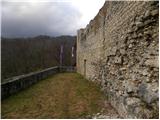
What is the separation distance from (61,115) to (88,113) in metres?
0.73

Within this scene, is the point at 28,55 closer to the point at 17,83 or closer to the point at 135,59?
the point at 17,83

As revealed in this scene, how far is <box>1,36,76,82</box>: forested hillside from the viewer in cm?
3353

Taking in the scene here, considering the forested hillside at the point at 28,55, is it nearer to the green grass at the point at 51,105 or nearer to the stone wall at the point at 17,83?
the stone wall at the point at 17,83

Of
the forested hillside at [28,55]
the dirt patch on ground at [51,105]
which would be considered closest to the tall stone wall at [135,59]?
the dirt patch on ground at [51,105]

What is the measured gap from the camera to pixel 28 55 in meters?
41.1

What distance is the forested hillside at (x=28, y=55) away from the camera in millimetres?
33528

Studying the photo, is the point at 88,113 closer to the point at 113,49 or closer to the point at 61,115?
the point at 61,115

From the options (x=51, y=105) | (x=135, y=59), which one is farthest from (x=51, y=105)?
(x=135, y=59)

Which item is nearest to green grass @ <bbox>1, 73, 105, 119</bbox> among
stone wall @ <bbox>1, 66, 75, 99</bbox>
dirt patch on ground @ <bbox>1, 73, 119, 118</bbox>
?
dirt patch on ground @ <bbox>1, 73, 119, 118</bbox>

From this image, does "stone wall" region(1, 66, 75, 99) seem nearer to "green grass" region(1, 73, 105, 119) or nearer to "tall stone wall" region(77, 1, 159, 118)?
"green grass" region(1, 73, 105, 119)

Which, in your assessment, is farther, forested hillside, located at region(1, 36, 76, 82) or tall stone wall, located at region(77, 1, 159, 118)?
forested hillside, located at region(1, 36, 76, 82)

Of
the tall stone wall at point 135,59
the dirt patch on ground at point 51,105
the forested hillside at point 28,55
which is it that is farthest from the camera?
the forested hillside at point 28,55

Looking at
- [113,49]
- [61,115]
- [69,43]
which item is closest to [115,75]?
[113,49]

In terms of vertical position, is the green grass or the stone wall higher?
the stone wall
